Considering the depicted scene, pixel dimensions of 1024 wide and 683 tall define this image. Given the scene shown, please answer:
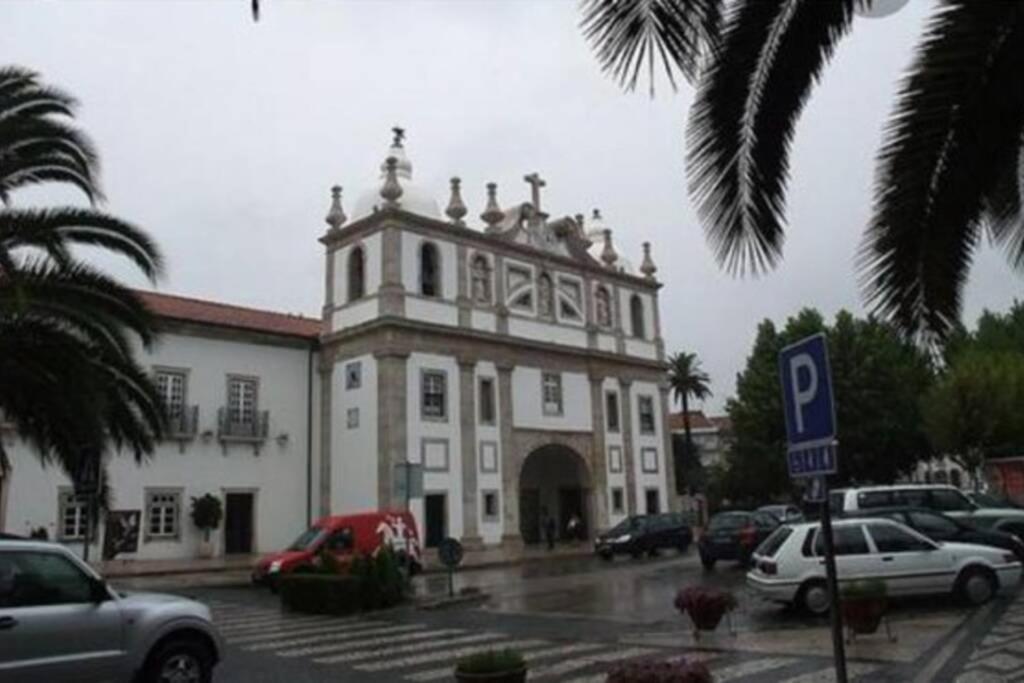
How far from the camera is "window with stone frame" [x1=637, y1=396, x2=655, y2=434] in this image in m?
47.4

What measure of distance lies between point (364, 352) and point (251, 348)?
14.1ft

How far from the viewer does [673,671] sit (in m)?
6.30

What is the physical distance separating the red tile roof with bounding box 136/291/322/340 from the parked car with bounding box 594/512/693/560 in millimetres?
14474

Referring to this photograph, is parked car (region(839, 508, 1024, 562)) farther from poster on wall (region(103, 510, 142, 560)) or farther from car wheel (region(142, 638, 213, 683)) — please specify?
poster on wall (region(103, 510, 142, 560))

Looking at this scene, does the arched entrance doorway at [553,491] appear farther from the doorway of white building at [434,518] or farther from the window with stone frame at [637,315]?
the window with stone frame at [637,315]

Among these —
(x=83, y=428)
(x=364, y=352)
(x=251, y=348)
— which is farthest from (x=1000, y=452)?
(x=83, y=428)

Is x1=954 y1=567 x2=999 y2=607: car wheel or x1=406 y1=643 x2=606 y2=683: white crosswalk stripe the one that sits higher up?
x1=954 y1=567 x2=999 y2=607: car wheel

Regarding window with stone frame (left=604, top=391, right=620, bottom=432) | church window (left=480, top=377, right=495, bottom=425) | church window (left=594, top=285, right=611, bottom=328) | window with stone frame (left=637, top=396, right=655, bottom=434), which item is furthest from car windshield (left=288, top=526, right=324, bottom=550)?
window with stone frame (left=637, top=396, right=655, bottom=434)

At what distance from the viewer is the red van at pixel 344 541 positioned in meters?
25.6

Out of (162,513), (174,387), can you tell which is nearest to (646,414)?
(174,387)

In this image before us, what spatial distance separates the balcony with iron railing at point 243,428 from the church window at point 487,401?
8558 mm

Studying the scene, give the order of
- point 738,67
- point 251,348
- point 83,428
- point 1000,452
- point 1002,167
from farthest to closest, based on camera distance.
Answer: point 1000,452
point 251,348
point 83,428
point 738,67
point 1002,167

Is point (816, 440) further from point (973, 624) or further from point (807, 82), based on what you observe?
point (973, 624)

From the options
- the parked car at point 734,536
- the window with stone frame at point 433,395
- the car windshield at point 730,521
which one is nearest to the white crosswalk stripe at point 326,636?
the parked car at point 734,536
